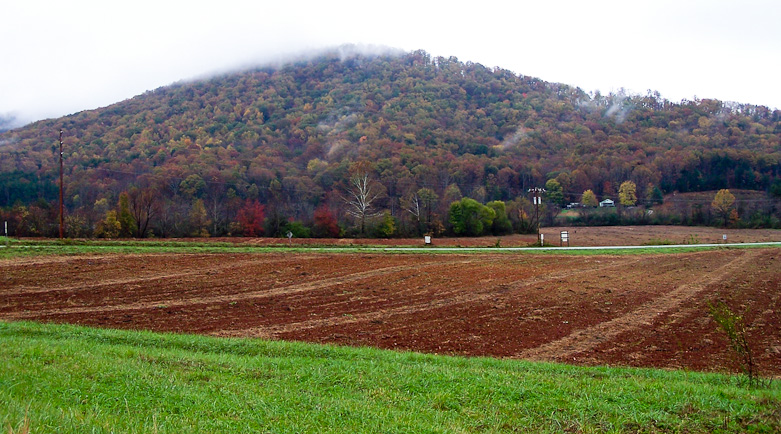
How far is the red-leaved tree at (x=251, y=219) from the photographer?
55.2m

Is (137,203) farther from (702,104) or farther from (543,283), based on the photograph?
(702,104)

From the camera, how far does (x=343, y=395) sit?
5.91 metres

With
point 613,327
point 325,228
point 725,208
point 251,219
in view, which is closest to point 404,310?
point 613,327

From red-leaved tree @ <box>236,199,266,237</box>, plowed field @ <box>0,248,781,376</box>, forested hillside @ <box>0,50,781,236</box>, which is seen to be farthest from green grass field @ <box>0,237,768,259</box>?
red-leaved tree @ <box>236,199,266,237</box>

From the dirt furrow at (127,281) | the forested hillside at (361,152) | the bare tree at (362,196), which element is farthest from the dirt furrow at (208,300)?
the bare tree at (362,196)

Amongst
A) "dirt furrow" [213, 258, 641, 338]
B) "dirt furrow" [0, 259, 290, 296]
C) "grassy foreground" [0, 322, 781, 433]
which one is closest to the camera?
"grassy foreground" [0, 322, 781, 433]

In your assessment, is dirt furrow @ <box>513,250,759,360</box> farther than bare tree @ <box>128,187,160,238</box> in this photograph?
No

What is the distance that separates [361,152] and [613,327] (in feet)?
279

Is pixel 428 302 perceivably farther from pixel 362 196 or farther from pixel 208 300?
pixel 362 196

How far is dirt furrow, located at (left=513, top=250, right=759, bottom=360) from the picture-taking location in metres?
10.1

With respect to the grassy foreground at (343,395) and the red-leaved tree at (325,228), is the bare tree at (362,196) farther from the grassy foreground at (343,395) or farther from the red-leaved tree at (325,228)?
the grassy foreground at (343,395)

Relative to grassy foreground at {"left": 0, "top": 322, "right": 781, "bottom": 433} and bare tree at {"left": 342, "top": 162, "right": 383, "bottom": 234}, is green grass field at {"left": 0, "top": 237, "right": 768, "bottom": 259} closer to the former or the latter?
bare tree at {"left": 342, "top": 162, "right": 383, "bottom": 234}

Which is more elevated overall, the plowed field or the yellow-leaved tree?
the yellow-leaved tree

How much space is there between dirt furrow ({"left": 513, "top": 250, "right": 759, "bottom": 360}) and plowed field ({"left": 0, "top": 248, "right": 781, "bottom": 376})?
0.17 ft
